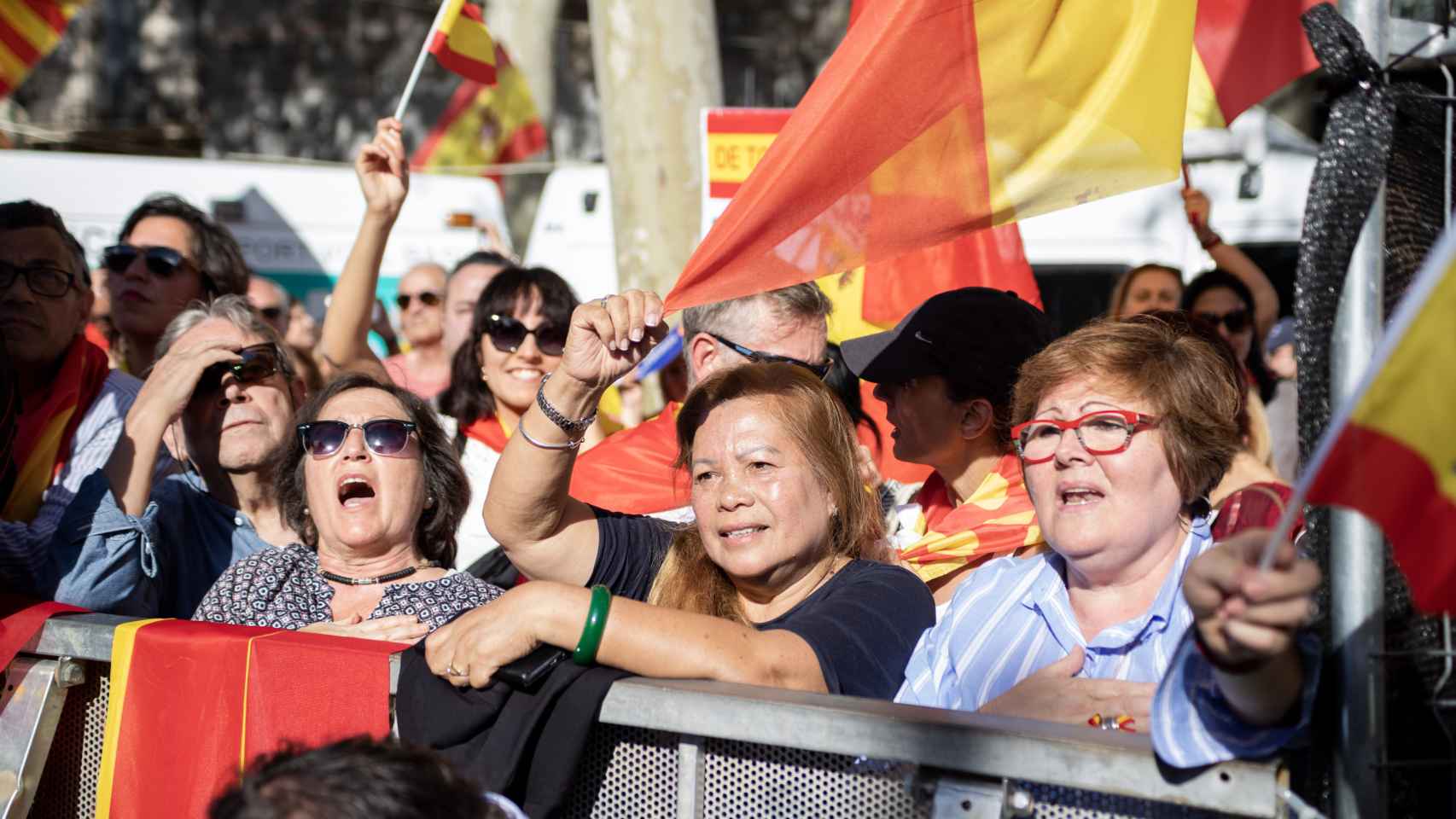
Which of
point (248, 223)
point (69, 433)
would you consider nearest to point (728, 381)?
point (69, 433)

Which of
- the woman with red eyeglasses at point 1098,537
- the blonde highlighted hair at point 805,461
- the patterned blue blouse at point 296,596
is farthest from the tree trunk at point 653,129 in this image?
the woman with red eyeglasses at point 1098,537

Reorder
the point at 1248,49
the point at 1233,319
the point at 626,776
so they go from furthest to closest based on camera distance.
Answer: the point at 1233,319
the point at 1248,49
the point at 626,776

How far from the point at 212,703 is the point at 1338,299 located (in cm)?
192

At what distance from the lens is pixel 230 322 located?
391cm

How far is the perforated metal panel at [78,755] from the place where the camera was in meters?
2.76

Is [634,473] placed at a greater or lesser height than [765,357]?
lesser

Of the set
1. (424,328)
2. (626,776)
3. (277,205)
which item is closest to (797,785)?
(626,776)

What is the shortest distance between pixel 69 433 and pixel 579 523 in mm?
1487

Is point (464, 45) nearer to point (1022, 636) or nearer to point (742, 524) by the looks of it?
point (742, 524)

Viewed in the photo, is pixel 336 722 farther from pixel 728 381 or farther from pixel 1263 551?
pixel 1263 551

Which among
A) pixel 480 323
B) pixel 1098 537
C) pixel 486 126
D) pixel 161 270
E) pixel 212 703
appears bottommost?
pixel 212 703

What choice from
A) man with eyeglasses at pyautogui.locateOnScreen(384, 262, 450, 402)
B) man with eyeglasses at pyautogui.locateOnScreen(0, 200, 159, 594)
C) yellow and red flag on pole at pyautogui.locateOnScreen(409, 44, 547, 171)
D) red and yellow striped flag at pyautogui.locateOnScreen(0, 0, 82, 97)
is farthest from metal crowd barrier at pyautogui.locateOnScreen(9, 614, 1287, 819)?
yellow and red flag on pole at pyautogui.locateOnScreen(409, 44, 547, 171)

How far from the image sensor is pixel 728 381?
118 inches

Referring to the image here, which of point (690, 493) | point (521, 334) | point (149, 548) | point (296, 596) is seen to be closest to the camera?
point (296, 596)
